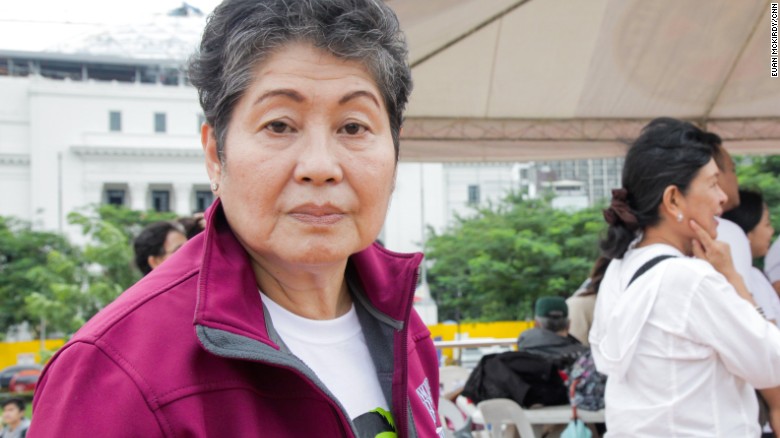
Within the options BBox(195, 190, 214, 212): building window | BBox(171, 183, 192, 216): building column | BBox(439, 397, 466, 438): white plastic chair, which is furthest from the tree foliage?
BBox(195, 190, 214, 212): building window

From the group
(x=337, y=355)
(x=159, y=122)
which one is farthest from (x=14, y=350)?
(x=159, y=122)

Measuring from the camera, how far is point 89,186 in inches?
2199

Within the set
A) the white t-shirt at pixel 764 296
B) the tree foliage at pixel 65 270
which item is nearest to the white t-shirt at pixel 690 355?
the white t-shirt at pixel 764 296

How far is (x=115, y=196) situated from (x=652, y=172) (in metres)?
60.9

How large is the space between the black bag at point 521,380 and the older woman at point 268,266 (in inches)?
109

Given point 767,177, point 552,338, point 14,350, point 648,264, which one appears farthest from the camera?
point 14,350

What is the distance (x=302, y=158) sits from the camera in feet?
3.10

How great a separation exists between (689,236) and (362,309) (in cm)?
141

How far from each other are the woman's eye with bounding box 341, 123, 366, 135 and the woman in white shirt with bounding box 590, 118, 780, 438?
134 centimetres

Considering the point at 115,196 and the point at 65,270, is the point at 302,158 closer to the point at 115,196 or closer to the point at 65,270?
the point at 65,270

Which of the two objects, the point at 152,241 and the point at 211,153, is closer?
the point at 211,153

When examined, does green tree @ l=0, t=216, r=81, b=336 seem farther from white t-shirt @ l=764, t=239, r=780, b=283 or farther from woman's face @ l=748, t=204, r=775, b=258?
woman's face @ l=748, t=204, r=775, b=258

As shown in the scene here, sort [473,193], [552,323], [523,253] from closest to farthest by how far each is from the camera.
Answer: [552,323]
[523,253]
[473,193]

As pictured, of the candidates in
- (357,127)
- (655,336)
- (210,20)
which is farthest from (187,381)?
(655,336)
